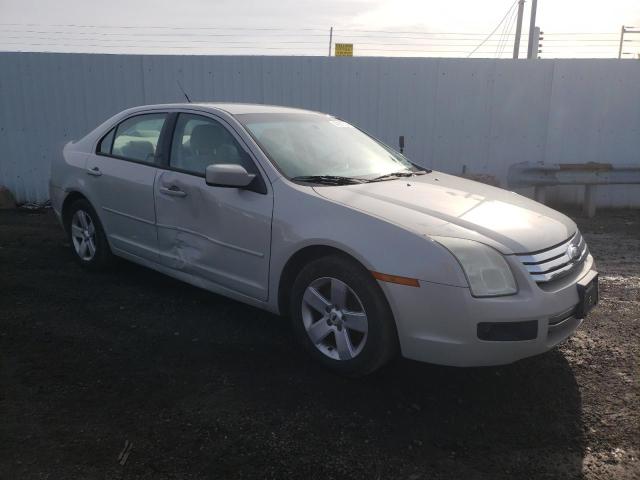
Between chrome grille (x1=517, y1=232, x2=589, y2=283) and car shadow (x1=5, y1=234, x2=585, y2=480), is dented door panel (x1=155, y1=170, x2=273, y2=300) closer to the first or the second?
car shadow (x1=5, y1=234, x2=585, y2=480)

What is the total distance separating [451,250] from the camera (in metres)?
2.94

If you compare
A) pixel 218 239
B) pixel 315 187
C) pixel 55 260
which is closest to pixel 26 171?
pixel 55 260

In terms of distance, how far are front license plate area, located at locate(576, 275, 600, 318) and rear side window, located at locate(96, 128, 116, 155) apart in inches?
156

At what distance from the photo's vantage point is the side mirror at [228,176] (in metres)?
3.60

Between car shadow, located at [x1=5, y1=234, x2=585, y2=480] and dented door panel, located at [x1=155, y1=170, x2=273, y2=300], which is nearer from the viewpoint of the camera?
car shadow, located at [x1=5, y1=234, x2=585, y2=480]

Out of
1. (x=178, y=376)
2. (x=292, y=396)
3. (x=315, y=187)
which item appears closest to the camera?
(x=292, y=396)

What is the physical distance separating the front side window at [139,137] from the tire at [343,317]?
6.27 ft

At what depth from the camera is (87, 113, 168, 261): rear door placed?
4508mm

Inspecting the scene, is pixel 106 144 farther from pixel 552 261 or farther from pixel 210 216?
pixel 552 261

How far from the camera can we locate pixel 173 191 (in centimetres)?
419

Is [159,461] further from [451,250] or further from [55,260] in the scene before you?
[55,260]

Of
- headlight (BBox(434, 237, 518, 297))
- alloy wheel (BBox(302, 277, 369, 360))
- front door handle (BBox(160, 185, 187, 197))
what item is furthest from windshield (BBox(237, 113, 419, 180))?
headlight (BBox(434, 237, 518, 297))

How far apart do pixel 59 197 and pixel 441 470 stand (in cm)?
452

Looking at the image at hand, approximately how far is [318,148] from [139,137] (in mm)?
1665
